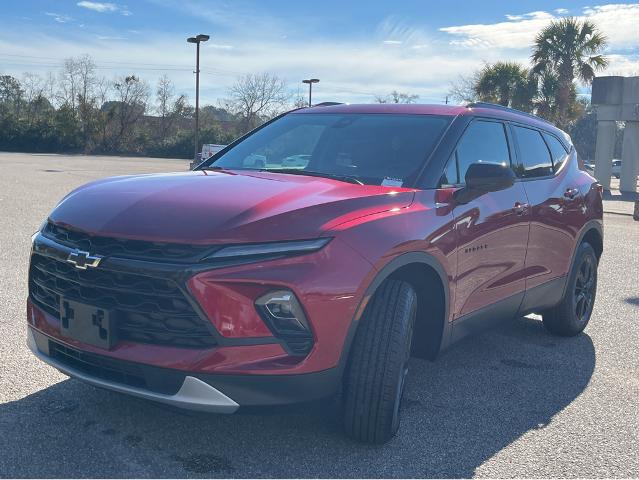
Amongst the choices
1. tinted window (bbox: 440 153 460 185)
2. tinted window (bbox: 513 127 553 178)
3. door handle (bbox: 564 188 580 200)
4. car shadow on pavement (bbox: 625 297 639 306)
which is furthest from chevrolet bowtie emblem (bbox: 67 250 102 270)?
car shadow on pavement (bbox: 625 297 639 306)

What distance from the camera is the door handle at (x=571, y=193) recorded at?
16.8ft

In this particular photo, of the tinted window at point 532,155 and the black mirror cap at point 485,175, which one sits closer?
the black mirror cap at point 485,175

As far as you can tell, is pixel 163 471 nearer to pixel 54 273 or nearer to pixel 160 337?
pixel 160 337

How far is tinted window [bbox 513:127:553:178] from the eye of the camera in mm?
4730

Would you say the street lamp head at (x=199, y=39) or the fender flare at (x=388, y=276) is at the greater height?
the street lamp head at (x=199, y=39)

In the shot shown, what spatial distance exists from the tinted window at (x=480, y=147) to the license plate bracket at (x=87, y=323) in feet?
6.78

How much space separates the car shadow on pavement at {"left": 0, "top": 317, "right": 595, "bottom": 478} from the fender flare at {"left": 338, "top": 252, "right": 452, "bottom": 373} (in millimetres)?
290

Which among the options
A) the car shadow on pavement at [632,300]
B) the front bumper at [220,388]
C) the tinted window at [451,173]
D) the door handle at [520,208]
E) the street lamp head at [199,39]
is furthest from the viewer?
the street lamp head at [199,39]

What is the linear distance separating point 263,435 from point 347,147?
1823 mm

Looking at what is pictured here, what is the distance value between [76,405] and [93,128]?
199 feet

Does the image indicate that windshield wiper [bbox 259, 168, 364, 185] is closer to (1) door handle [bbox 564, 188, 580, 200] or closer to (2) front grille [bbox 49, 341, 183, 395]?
(2) front grille [bbox 49, 341, 183, 395]

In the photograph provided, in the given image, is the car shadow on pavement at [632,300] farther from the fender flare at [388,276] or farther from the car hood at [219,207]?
the car hood at [219,207]

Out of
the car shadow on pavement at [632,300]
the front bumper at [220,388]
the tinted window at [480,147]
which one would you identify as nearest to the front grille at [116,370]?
the front bumper at [220,388]

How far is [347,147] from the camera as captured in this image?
4156mm
